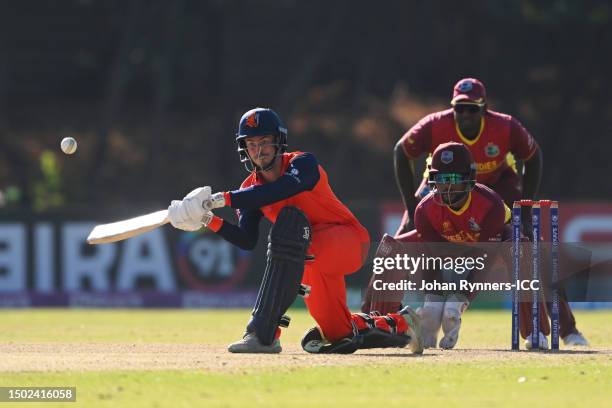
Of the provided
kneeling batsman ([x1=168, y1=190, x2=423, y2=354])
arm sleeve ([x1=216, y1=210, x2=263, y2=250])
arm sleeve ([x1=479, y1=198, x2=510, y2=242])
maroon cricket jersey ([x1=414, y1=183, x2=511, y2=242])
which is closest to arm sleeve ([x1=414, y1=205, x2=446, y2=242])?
maroon cricket jersey ([x1=414, y1=183, x2=511, y2=242])

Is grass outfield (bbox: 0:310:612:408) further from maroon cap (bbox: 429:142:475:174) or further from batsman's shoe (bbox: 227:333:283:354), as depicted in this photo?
maroon cap (bbox: 429:142:475:174)

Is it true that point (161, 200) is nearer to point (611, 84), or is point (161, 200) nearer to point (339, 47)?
point (339, 47)

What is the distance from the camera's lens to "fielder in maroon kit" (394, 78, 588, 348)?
10.3 metres

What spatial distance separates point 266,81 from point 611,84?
28.5ft

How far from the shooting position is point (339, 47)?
34.1 meters

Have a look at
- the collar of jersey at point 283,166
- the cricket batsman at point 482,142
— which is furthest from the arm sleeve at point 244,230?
the cricket batsman at point 482,142

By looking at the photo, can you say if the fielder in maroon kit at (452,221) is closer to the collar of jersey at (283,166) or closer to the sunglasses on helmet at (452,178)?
the sunglasses on helmet at (452,178)

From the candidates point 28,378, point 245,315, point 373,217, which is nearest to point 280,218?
point 28,378

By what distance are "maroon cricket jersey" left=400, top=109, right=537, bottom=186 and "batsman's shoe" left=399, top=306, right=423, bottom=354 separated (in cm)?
213

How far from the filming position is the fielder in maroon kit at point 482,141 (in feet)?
33.9

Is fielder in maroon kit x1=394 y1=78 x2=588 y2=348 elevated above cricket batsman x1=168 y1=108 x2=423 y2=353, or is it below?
Result: above

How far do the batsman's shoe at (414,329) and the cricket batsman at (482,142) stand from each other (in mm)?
1852

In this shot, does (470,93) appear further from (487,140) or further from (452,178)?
(452,178)

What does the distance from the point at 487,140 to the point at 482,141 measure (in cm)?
4
